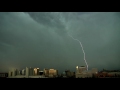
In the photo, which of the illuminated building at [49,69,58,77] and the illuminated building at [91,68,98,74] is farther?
the illuminated building at [91,68,98,74]

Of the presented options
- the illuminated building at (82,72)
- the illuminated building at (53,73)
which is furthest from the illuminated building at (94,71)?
the illuminated building at (53,73)

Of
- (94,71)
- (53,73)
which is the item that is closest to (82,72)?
(94,71)

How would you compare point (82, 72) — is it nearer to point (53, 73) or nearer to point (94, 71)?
point (94, 71)

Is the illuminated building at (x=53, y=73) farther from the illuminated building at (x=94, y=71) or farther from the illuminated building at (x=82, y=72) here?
the illuminated building at (x=94, y=71)

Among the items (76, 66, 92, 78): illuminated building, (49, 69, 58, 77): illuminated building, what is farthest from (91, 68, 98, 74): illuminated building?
(49, 69, 58, 77): illuminated building

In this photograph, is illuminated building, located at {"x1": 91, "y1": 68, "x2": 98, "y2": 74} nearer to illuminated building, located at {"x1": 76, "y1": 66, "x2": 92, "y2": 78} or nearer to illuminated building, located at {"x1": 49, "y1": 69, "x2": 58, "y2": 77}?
illuminated building, located at {"x1": 76, "y1": 66, "x2": 92, "y2": 78}
